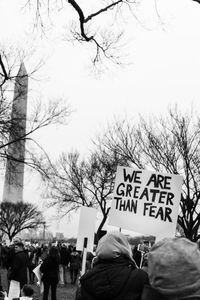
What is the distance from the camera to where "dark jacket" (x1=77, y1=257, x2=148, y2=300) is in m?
4.04

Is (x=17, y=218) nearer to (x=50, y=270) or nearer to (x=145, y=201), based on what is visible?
(x=50, y=270)

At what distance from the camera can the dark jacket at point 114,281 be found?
404cm

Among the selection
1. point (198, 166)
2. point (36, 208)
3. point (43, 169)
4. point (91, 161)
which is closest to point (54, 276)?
point (43, 169)

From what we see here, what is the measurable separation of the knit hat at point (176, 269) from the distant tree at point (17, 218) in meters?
70.7

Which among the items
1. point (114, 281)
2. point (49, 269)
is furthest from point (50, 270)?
point (114, 281)

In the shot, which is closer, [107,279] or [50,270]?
[107,279]

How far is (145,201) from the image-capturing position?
27.2ft

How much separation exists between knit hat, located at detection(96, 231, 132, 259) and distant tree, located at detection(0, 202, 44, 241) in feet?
226

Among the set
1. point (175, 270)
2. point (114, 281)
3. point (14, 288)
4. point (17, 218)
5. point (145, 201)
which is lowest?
point (14, 288)

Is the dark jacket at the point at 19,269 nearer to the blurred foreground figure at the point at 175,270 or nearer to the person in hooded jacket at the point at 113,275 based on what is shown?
the person in hooded jacket at the point at 113,275

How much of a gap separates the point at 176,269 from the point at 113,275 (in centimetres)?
172

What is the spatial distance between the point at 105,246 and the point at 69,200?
111 ft

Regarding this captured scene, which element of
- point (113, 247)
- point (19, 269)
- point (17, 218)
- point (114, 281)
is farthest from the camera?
point (17, 218)

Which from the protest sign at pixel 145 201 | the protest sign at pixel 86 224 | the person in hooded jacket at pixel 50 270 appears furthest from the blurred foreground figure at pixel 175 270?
the person in hooded jacket at pixel 50 270
